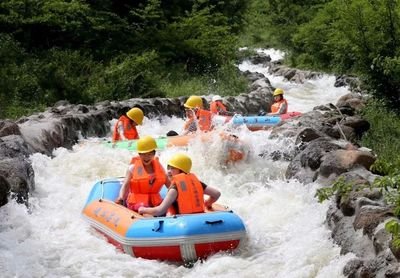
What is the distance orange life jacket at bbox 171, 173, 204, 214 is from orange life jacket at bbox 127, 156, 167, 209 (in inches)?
24.3

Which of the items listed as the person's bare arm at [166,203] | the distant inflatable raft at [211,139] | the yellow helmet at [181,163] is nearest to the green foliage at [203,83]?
the distant inflatable raft at [211,139]

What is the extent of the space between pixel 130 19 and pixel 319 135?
11.8m

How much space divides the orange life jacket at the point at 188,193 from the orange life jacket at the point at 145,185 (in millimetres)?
618

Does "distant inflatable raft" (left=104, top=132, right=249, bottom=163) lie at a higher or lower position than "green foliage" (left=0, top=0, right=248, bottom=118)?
higher

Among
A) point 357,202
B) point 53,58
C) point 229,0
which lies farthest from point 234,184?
point 229,0

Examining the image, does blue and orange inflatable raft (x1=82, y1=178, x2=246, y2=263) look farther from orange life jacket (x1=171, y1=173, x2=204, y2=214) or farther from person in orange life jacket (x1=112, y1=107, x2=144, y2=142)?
person in orange life jacket (x1=112, y1=107, x2=144, y2=142)

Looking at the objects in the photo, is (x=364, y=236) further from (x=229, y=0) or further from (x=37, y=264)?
(x=229, y=0)

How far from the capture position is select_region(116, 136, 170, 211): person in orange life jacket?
6.89m

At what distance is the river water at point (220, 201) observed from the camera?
228 inches

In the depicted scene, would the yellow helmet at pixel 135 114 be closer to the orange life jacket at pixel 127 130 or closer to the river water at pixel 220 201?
the orange life jacket at pixel 127 130

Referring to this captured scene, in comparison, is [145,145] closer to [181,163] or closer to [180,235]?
[181,163]

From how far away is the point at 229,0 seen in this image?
84.4 feet

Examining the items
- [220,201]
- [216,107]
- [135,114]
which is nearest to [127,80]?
[216,107]

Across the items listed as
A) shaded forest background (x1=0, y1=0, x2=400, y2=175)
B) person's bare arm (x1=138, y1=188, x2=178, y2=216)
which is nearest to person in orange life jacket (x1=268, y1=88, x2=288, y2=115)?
shaded forest background (x1=0, y1=0, x2=400, y2=175)
